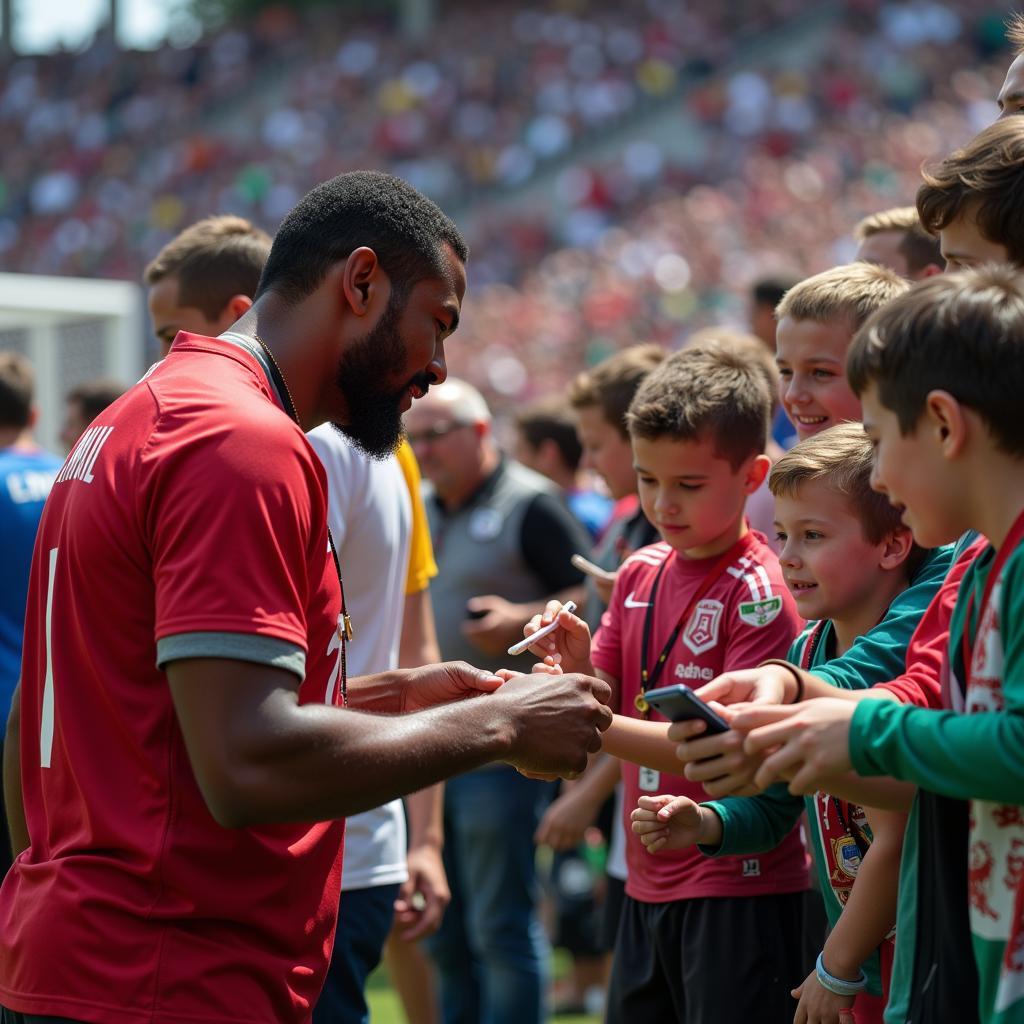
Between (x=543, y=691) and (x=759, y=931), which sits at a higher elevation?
(x=543, y=691)

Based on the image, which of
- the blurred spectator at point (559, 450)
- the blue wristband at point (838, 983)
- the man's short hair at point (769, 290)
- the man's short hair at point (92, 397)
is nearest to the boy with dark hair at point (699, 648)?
the blue wristband at point (838, 983)

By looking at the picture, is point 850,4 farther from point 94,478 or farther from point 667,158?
point 94,478

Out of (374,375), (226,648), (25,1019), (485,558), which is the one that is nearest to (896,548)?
(374,375)

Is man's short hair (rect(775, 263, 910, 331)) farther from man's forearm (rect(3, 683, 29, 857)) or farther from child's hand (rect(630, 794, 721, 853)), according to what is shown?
man's forearm (rect(3, 683, 29, 857))

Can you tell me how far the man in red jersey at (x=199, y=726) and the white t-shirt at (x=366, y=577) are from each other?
958 mm

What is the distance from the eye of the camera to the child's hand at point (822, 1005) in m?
2.62

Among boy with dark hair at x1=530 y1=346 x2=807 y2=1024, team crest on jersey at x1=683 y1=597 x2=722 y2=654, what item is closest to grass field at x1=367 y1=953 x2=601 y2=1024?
boy with dark hair at x1=530 y1=346 x2=807 y2=1024

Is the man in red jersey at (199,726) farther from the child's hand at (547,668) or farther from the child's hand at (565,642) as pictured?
the child's hand at (565,642)

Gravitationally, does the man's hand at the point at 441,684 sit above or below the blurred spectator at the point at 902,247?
below

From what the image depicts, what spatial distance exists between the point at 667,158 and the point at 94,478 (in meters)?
19.0

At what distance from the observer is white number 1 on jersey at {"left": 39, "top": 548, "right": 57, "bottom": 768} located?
2.35m

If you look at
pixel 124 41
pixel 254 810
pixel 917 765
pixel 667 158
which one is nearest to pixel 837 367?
pixel 917 765

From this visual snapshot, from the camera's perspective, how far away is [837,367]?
11.0 ft

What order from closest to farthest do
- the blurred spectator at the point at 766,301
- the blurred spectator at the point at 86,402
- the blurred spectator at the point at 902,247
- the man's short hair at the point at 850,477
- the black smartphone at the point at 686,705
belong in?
1. the black smartphone at the point at 686,705
2. the man's short hair at the point at 850,477
3. the blurred spectator at the point at 902,247
4. the blurred spectator at the point at 86,402
5. the blurred spectator at the point at 766,301
